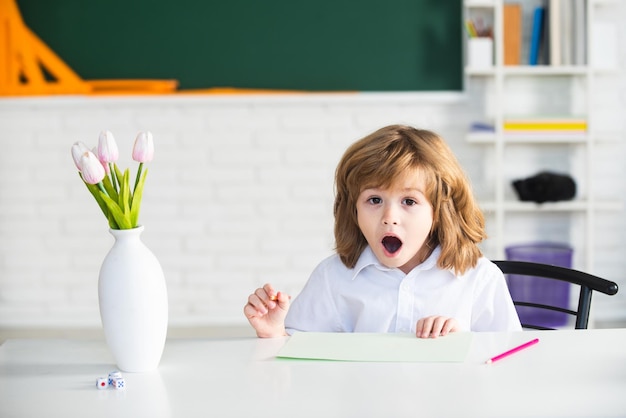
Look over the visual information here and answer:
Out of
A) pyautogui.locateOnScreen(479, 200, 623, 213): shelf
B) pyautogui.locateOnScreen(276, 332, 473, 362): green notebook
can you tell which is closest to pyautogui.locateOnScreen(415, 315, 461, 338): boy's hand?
pyautogui.locateOnScreen(276, 332, 473, 362): green notebook

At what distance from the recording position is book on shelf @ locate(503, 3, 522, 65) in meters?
3.74

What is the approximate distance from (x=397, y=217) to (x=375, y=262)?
4.8 inches

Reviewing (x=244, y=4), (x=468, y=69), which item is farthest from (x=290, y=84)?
(x=468, y=69)

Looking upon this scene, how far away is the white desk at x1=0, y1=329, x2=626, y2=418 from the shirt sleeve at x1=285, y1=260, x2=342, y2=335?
0.93 feet

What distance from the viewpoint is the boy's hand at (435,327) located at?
1.44m

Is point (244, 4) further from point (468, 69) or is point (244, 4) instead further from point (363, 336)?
point (363, 336)

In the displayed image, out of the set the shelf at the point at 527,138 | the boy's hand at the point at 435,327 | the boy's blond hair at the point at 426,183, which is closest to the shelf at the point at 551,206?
the shelf at the point at 527,138

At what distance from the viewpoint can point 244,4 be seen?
386 cm

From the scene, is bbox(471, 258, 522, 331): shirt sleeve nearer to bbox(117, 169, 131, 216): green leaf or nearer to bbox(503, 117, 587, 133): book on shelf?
bbox(117, 169, 131, 216): green leaf

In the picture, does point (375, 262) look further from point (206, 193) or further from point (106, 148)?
point (206, 193)

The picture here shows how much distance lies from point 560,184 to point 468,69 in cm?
62

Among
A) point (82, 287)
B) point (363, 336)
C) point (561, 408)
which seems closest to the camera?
point (561, 408)

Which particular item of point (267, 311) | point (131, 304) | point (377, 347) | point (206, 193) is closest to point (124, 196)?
point (131, 304)

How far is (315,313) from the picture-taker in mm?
1740
